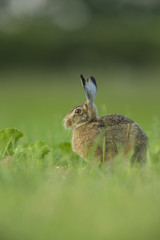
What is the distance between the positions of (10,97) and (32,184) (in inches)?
828

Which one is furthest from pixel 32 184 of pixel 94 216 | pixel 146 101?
pixel 146 101

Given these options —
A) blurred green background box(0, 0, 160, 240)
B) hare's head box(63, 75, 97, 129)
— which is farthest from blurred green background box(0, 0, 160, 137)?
hare's head box(63, 75, 97, 129)

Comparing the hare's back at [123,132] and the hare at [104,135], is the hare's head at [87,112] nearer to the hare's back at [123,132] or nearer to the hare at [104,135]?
the hare at [104,135]

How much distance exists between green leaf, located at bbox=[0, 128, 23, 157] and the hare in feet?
1.85

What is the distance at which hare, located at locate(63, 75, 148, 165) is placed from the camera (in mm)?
4266

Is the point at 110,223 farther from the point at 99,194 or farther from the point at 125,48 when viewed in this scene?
the point at 125,48

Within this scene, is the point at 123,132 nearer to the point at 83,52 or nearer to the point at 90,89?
the point at 90,89

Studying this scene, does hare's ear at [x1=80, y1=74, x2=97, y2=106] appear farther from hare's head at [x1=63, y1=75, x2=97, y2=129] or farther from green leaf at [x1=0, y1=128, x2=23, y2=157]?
green leaf at [x1=0, y1=128, x2=23, y2=157]

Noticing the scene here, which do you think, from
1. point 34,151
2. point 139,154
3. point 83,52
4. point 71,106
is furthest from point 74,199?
point 83,52

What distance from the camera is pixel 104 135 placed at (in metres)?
4.33

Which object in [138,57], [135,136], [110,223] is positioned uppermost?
[138,57]

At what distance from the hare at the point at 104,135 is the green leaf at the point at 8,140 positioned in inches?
22.2

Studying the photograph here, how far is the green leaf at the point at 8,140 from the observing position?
457cm

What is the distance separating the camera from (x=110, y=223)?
86.2 inches
